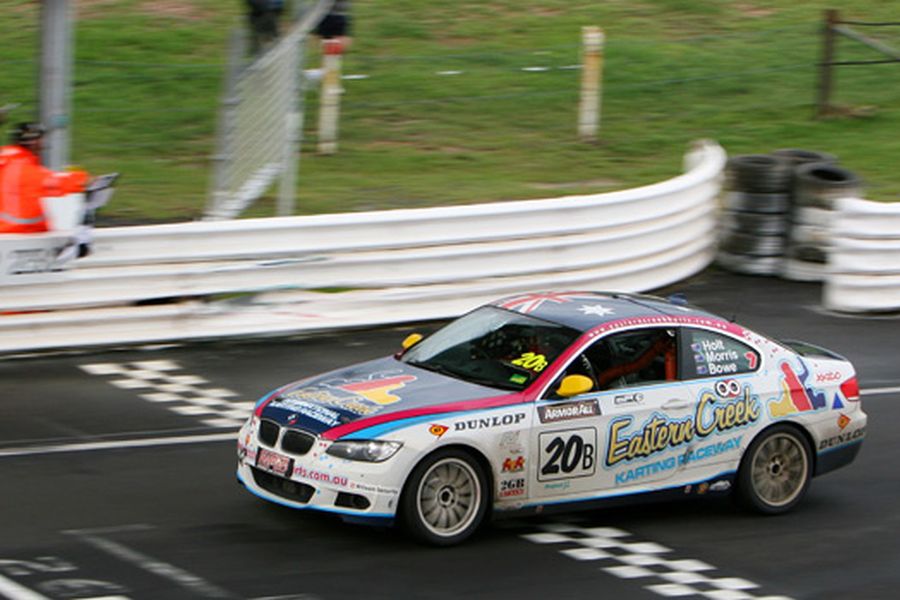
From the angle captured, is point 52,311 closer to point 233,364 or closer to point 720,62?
point 233,364

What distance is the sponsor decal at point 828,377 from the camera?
10.1 metres

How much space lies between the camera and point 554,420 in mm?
8953

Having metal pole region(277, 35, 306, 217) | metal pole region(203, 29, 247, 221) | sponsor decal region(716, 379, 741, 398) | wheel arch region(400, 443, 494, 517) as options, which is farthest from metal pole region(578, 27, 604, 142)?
wheel arch region(400, 443, 494, 517)

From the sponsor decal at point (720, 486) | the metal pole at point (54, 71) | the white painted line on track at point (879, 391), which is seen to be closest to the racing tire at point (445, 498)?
the sponsor decal at point (720, 486)

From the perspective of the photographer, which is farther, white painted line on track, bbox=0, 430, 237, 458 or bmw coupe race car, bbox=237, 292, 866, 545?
white painted line on track, bbox=0, 430, 237, 458

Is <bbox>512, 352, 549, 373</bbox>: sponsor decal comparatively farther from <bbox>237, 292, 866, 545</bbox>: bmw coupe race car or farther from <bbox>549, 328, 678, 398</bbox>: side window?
<bbox>549, 328, 678, 398</bbox>: side window

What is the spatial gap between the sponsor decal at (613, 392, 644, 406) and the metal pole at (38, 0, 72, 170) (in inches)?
262

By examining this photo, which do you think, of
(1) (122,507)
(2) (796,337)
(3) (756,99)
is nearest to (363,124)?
(3) (756,99)

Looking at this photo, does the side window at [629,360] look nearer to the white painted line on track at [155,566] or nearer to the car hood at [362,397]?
the car hood at [362,397]

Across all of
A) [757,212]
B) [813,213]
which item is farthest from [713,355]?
[757,212]

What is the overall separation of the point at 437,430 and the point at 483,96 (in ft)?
47.4

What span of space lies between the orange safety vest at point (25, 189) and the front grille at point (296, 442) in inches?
193

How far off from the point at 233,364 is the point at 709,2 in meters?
16.9

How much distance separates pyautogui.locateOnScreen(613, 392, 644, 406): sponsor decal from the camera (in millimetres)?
9234
